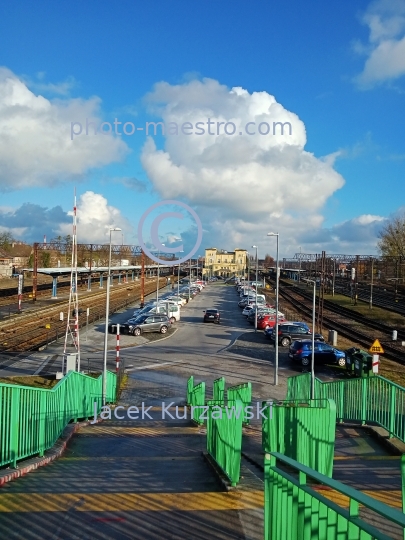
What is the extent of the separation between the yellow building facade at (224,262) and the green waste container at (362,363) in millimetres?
126909

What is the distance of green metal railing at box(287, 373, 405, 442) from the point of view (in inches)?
411

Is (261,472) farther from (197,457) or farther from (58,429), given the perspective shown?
(58,429)

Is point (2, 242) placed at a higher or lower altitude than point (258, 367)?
higher

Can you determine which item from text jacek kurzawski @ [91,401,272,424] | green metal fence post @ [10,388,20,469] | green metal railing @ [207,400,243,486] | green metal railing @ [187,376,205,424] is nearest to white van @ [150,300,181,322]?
text jacek kurzawski @ [91,401,272,424]

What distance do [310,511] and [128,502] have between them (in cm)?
298

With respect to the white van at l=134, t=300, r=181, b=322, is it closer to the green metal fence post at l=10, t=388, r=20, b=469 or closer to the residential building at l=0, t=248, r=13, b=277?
the green metal fence post at l=10, t=388, r=20, b=469

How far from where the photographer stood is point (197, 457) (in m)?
9.44

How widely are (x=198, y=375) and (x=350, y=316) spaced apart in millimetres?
32359

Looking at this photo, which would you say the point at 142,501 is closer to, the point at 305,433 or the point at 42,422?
the point at 305,433

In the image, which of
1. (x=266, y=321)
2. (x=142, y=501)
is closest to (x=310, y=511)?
(x=142, y=501)

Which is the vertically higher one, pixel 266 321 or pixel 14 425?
pixel 14 425

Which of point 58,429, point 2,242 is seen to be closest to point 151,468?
point 58,429

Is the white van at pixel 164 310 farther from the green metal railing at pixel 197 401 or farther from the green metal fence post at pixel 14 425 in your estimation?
the green metal fence post at pixel 14 425

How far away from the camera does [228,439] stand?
732 centimetres
